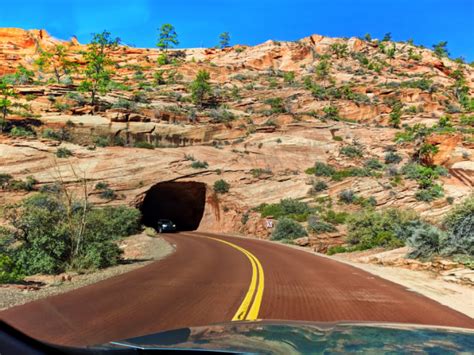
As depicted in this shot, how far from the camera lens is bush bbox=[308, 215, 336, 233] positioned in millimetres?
25645

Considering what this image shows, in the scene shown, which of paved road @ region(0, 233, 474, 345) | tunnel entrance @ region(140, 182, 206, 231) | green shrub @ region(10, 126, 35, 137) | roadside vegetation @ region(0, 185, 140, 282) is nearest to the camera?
paved road @ region(0, 233, 474, 345)

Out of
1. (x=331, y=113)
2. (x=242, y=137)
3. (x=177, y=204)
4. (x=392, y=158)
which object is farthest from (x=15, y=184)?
(x=331, y=113)

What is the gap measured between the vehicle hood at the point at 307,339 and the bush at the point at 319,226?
22.1m

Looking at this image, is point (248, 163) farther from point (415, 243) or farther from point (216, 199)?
point (415, 243)

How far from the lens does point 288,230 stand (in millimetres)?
27469

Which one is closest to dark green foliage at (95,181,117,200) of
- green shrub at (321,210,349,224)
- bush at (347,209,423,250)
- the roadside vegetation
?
green shrub at (321,210,349,224)

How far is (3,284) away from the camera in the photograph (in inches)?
359

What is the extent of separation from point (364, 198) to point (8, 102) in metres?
35.6

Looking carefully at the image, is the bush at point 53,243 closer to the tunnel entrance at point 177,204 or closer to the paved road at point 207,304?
the paved road at point 207,304

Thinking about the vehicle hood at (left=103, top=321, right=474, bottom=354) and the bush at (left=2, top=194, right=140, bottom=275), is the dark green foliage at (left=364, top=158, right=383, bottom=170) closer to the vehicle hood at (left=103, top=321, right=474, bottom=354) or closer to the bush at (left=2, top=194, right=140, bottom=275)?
the bush at (left=2, top=194, right=140, bottom=275)

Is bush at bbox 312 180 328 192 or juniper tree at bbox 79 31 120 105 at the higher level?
juniper tree at bbox 79 31 120 105

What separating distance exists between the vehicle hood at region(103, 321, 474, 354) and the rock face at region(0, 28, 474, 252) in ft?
53.5

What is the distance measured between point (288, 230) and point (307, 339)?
24.6m

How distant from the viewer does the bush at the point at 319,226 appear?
25.6 metres
